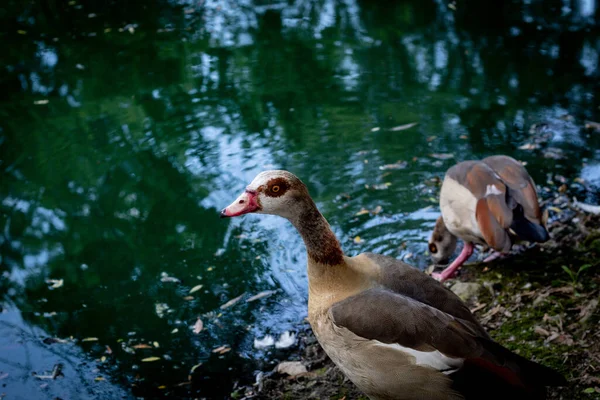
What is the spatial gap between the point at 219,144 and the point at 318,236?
14.2 feet

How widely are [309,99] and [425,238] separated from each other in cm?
338

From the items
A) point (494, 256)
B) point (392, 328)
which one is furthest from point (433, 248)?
point (392, 328)

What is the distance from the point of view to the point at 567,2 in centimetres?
1164

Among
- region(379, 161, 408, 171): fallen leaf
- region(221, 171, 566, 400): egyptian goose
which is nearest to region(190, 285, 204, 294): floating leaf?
region(221, 171, 566, 400): egyptian goose

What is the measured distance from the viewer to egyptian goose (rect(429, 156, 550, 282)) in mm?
4879

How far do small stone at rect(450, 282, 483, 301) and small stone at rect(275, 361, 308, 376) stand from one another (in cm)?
141

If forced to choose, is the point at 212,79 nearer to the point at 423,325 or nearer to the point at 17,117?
the point at 17,117

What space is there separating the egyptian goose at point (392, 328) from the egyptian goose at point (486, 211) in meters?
1.43

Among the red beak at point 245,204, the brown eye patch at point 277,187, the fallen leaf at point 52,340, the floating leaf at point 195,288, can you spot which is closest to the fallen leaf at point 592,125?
the floating leaf at point 195,288

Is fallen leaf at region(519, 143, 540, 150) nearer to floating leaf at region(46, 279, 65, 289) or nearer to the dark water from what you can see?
the dark water

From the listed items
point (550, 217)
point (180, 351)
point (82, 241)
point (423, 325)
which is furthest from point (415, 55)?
point (423, 325)

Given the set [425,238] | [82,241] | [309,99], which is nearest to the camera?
[425,238]

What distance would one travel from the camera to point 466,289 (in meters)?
5.09

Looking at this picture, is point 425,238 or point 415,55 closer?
point 425,238
